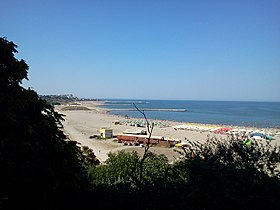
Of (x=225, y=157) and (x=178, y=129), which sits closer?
(x=225, y=157)

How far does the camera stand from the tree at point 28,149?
5.67 metres

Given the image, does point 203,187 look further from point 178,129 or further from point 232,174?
point 178,129

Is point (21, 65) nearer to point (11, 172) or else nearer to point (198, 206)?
point (11, 172)

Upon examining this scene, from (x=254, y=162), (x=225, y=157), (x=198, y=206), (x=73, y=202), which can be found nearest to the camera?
(x=73, y=202)

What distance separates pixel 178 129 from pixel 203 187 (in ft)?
147

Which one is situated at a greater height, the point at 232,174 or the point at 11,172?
the point at 11,172

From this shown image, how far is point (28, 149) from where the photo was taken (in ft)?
19.3

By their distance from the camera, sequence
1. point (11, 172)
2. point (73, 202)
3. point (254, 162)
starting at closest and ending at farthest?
1. point (11, 172)
2. point (73, 202)
3. point (254, 162)

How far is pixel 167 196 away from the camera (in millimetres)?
7688

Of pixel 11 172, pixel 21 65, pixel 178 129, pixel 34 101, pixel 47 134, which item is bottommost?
pixel 178 129

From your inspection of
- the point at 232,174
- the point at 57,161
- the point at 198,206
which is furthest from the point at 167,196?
the point at 57,161

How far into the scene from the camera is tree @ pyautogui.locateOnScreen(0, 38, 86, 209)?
567 cm

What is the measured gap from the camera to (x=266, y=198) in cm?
730

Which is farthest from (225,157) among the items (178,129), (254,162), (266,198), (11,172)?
(178,129)
